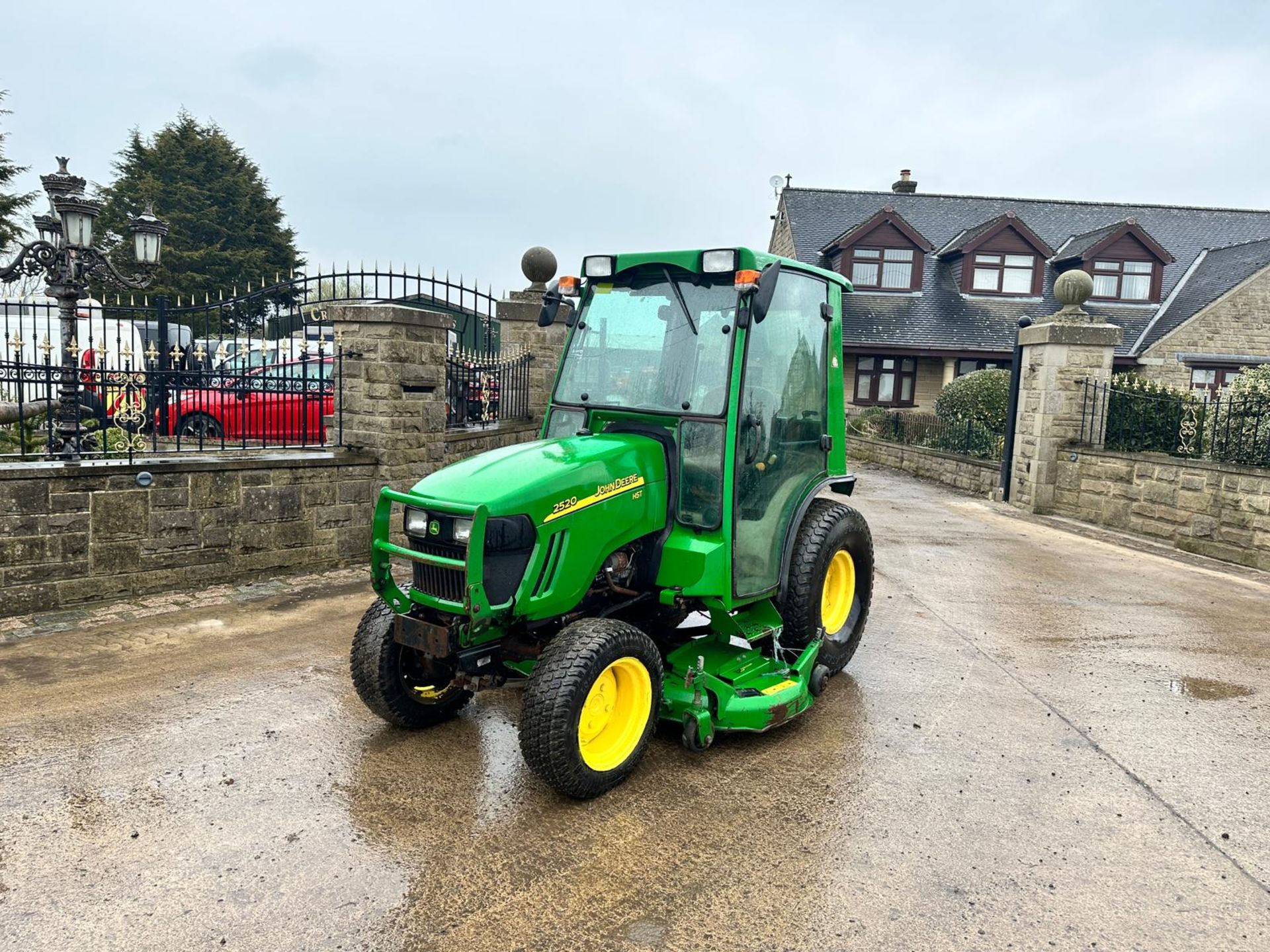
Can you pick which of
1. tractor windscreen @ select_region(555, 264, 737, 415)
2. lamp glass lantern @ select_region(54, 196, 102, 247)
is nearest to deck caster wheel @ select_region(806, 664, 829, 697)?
tractor windscreen @ select_region(555, 264, 737, 415)

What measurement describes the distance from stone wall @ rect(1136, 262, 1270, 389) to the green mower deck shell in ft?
68.8

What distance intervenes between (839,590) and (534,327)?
6.60 metres

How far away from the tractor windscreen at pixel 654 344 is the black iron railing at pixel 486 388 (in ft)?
12.9

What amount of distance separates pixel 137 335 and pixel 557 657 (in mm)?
14460

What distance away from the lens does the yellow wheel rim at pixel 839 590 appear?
5.06m

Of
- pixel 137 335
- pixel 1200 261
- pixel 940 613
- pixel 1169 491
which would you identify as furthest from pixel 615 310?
pixel 1200 261

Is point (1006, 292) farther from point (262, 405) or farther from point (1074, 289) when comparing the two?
point (262, 405)

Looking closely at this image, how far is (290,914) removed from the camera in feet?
8.77

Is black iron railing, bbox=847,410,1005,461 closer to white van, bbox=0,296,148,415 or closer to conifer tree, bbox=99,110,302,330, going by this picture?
white van, bbox=0,296,148,415

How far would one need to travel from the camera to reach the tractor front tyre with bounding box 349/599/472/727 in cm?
375

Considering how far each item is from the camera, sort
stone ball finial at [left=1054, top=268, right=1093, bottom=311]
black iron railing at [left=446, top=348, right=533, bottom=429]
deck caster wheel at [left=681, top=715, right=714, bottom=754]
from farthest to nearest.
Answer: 1. stone ball finial at [left=1054, top=268, right=1093, bottom=311]
2. black iron railing at [left=446, top=348, right=533, bottom=429]
3. deck caster wheel at [left=681, top=715, right=714, bottom=754]

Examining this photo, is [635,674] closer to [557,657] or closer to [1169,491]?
[557,657]

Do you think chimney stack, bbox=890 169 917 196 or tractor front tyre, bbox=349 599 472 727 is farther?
chimney stack, bbox=890 169 917 196

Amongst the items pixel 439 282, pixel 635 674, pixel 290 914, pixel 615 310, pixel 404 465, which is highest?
pixel 439 282
